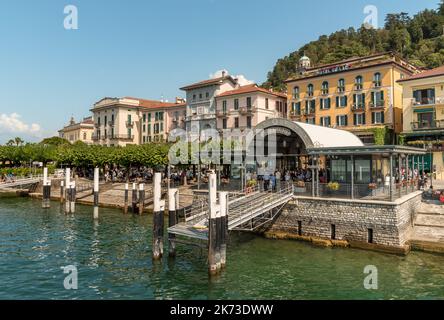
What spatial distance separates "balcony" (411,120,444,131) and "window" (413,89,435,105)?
2386 mm

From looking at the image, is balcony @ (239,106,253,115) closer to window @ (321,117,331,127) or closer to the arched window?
window @ (321,117,331,127)

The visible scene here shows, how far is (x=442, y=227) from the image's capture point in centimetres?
2331

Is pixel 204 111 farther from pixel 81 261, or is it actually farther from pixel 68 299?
pixel 68 299

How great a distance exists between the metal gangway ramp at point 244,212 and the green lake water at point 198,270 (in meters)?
1.78

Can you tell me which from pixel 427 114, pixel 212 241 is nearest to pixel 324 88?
pixel 427 114

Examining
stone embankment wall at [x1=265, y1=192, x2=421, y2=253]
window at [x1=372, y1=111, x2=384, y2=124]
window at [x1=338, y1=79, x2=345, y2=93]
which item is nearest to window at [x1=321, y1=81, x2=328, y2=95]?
window at [x1=338, y1=79, x2=345, y2=93]

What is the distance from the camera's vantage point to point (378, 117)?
159 ft

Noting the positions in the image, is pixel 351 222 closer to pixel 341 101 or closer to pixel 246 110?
pixel 341 101

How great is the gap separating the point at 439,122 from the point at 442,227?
24.3 meters

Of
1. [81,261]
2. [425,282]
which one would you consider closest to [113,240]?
[81,261]

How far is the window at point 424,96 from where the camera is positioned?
43531 millimetres

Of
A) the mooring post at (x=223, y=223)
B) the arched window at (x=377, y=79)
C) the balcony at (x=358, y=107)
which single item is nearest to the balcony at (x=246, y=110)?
the balcony at (x=358, y=107)
